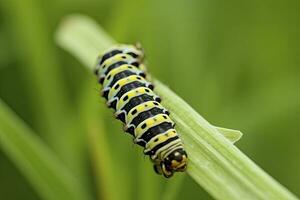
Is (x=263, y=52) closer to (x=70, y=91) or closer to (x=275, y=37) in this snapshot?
(x=275, y=37)

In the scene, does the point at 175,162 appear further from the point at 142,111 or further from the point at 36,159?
the point at 36,159

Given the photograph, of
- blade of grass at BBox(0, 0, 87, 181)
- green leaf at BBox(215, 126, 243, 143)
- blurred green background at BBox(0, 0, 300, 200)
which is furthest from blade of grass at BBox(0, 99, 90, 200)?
green leaf at BBox(215, 126, 243, 143)

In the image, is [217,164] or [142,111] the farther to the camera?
[142,111]

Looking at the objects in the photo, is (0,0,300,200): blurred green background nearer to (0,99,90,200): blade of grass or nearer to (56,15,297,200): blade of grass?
(0,99,90,200): blade of grass

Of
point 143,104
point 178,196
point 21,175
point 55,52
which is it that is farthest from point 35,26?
point 143,104

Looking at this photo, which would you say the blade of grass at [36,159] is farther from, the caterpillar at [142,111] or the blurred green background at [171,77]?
the caterpillar at [142,111]

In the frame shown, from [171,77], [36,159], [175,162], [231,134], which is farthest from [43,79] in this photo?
[231,134]
